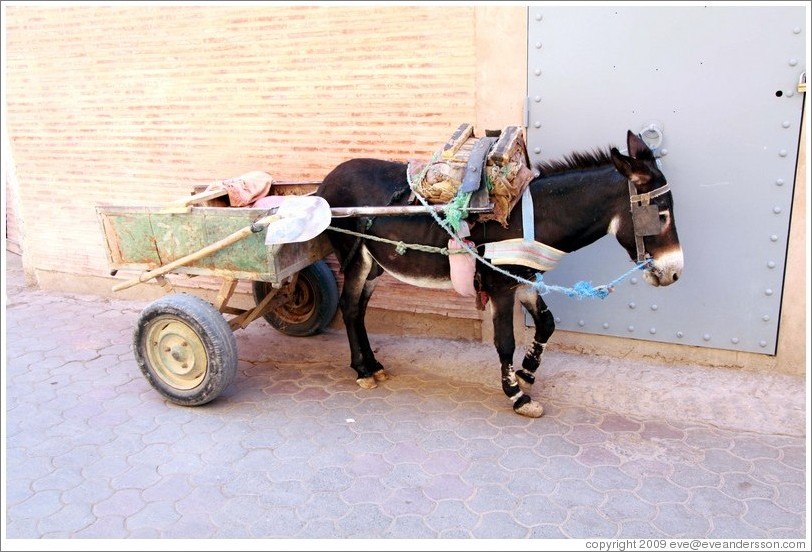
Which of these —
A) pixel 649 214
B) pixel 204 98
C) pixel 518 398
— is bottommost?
pixel 518 398

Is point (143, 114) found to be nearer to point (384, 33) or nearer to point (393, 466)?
point (384, 33)

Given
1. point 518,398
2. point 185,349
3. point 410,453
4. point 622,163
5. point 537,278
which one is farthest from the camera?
point 185,349

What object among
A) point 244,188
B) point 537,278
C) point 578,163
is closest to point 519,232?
point 537,278

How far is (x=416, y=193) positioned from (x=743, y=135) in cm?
203

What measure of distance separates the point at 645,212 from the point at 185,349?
9.34 ft

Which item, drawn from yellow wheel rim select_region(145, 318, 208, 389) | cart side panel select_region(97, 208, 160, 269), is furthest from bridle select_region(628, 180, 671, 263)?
cart side panel select_region(97, 208, 160, 269)

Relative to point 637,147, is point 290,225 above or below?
below

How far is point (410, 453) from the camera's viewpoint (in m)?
3.40

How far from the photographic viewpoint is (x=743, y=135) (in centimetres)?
371

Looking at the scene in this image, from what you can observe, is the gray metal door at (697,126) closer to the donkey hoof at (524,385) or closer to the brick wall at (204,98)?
the brick wall at (204,98)

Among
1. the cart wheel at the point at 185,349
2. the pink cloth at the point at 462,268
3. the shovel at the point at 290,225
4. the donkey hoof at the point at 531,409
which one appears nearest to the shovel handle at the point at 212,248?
the shovel at the point at 290,225

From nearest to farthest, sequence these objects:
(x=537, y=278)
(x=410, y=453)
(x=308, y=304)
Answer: (x=410, y=453)
(x=537, y=278)
(x=308, y=304)

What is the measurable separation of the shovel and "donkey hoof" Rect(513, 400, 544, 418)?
161 cm

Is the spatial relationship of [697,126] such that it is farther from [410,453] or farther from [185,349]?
[185,349]
